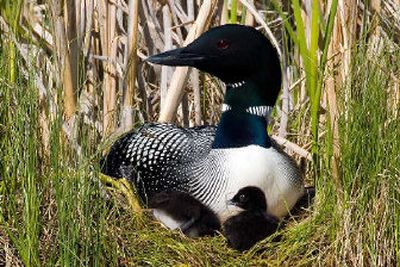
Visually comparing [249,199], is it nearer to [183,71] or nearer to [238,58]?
[238,58]

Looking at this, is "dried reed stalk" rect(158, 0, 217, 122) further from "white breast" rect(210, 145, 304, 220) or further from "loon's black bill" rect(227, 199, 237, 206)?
"loon's black bill" rect(227, 199, 237, 206)

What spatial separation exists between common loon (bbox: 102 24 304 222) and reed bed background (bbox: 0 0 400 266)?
13cm

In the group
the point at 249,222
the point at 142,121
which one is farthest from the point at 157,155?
the point at 249,222

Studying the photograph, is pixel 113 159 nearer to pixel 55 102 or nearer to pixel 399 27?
pixel 55 102

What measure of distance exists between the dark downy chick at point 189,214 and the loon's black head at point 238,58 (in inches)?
15.4

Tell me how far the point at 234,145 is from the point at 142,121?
583 millimetres

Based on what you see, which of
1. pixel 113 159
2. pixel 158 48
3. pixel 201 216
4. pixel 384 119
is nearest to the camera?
pixel 384 119

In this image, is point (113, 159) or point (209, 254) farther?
point (113, 159)

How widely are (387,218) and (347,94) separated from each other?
1.40 feet

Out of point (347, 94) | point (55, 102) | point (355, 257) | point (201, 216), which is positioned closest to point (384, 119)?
point (347, 94)

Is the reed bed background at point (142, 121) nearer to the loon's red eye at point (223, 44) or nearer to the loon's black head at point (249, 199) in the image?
the loon's black head at point (249, 199)

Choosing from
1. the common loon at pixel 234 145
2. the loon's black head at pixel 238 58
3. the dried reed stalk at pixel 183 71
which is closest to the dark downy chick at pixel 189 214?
the common loon at pixel 234 145

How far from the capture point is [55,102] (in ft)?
11.8

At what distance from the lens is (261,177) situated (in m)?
3.82
